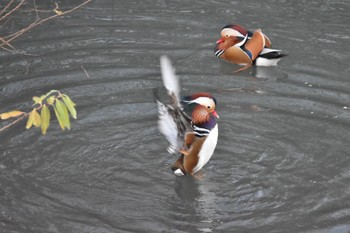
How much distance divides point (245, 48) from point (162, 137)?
10.8ft

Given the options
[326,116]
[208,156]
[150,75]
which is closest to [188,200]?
[208,156]

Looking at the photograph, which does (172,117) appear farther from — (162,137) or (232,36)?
(232,36)

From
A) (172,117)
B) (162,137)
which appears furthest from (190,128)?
(162,137)

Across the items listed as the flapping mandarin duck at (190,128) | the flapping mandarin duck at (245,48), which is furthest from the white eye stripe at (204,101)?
the flapping mandarin duck at (245,48)

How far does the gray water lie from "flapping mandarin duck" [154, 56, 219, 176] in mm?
235

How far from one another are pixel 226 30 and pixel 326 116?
2754 millimetres

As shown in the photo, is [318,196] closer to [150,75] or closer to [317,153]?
[317,153]

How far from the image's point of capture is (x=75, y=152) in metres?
7.73

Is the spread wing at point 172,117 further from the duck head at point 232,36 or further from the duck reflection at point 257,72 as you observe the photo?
the duck head at point 232,36

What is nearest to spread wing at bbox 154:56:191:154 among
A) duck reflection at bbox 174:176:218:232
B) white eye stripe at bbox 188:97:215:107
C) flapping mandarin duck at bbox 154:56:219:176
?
flapping mandarin duck at bbox 154:56:219:176

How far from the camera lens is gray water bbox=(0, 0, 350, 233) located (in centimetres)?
666

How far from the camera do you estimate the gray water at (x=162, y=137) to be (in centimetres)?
666

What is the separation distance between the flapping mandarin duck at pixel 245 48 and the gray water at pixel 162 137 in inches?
6.0

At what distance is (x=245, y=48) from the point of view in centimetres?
1098
